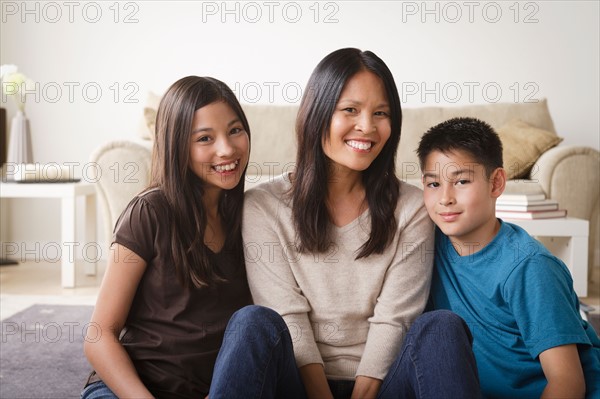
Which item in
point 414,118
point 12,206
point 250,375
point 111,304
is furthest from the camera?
point 12,206

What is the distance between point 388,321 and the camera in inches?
52.4

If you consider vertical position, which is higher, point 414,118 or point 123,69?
point 123,69

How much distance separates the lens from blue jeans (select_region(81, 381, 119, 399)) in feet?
4.09

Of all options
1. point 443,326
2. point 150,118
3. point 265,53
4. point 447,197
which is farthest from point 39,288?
point 443,326

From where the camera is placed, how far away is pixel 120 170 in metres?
3.19

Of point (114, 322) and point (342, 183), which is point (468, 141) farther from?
point (114, 322)

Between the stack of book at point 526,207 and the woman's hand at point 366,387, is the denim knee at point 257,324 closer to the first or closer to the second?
the woman's hand at point 366,387

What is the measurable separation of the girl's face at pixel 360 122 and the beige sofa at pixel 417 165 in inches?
73.5

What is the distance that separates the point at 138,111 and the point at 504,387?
333 cm

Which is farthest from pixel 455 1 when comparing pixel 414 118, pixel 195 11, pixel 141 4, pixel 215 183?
pixel 215 183

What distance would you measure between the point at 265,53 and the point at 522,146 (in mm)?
1611

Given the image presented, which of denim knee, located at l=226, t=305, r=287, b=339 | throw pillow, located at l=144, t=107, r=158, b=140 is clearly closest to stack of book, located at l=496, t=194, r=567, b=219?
throw pillow, located at l=144, t=107, r=158, b=140

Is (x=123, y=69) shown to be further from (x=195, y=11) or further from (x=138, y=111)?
(x=195, y=11)

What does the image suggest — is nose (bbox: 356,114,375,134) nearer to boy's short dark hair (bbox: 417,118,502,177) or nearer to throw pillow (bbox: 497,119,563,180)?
boy's short dark hair (bbox: 417,118,502,177)
